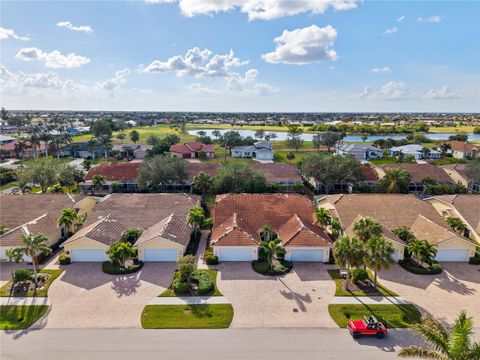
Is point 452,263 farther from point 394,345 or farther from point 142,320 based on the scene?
point 142,320

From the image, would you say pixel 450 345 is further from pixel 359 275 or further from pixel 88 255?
pixel 88 255

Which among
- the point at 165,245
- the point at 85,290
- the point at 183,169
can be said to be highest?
the point at 183,169

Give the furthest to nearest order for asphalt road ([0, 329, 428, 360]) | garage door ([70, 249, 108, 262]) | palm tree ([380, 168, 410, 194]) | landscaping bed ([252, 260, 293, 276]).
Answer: palm tree ([380, 168, 410, 194])
garage door ([70, 249, 108, 262])
landscaping bed ([252, 260, 293, 276])
asphalt road ([0, 329, 428, 360])

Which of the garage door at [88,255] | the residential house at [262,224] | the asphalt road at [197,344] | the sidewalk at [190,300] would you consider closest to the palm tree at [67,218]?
the garage door at [88,255]

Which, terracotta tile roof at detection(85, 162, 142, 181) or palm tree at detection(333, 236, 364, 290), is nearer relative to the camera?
palm tree at detection(333, 236, 364, 290)

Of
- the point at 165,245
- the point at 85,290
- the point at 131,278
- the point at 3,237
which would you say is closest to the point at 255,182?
the point at 165,245

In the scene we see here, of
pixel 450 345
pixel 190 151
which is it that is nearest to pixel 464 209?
pixel 450 345

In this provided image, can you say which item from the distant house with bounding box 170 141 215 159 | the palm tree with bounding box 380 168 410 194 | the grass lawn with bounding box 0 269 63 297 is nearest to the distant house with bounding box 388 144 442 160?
the palm tree with bounding box 380 168 410 194

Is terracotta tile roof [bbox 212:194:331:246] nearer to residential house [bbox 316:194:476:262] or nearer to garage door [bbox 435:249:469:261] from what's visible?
residential house [bbox 316:194:476:262]
